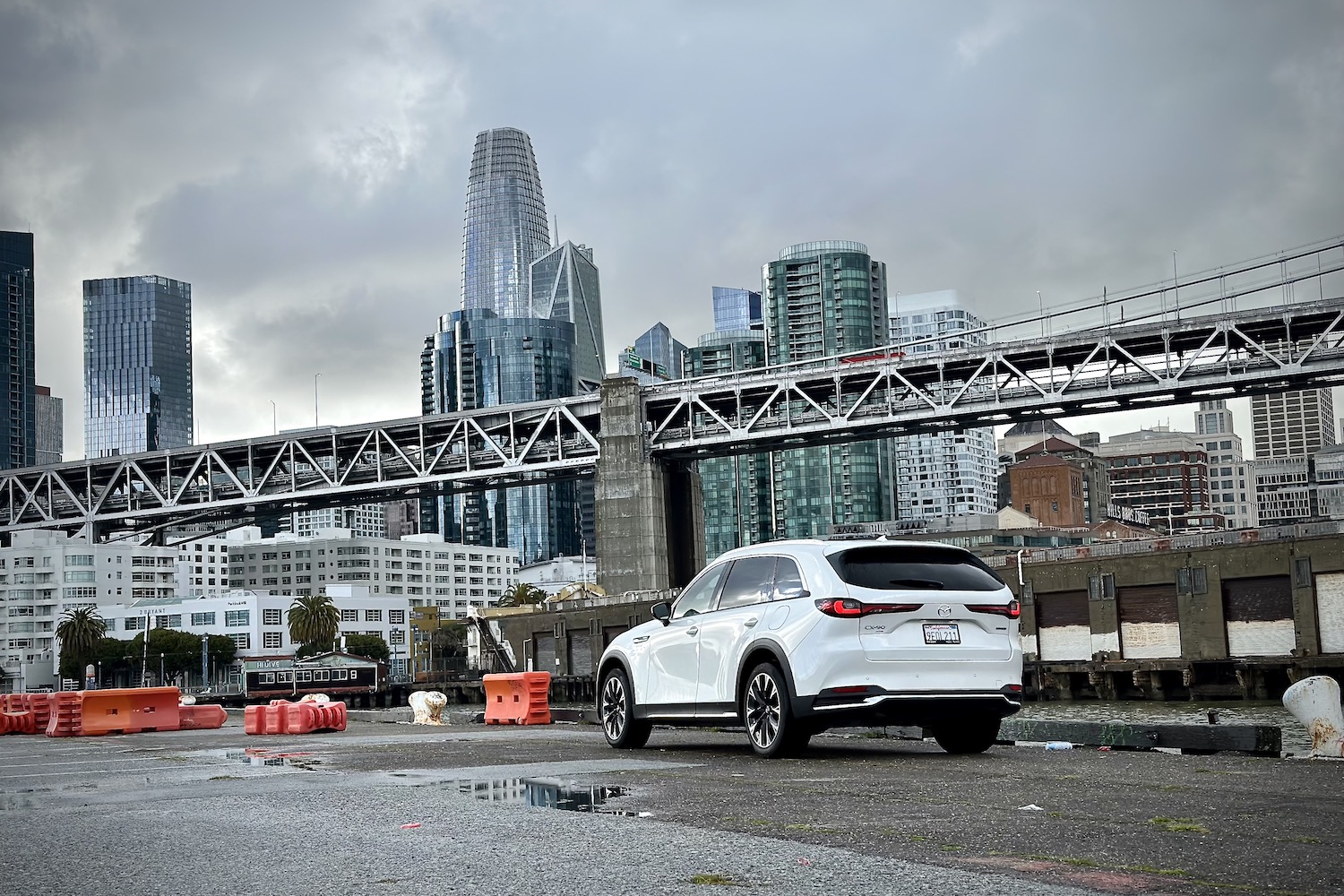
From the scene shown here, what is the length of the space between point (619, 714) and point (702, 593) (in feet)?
5.46

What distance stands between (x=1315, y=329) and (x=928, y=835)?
261ft

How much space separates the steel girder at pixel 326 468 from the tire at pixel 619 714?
252 ft

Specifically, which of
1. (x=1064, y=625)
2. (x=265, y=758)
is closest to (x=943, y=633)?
(x=265, y=758)

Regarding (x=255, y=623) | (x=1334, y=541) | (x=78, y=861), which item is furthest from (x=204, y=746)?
(x=255, y=623)

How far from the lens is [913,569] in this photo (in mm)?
11203

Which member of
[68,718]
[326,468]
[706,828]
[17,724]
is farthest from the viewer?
[326,468]

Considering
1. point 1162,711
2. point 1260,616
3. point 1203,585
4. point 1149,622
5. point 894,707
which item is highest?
point 1203,585

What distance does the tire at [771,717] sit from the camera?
10.9 meters

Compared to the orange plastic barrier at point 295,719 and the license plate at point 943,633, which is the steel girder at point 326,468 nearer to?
the orange plastic barrier at point 295,719

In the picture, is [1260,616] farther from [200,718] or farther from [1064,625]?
[200,718]

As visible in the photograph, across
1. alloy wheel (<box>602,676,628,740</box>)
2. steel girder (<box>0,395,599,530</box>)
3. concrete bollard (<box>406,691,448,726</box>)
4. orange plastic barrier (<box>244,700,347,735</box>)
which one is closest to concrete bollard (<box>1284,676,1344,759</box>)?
alloy wheel (<box>602,676,628,740</box>)

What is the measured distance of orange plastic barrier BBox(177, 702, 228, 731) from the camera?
2389 cm

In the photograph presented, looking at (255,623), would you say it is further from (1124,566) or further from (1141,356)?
(1124,566)

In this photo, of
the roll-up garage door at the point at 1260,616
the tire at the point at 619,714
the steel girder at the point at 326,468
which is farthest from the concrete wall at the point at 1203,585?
the steel girder at the point at 326,468
